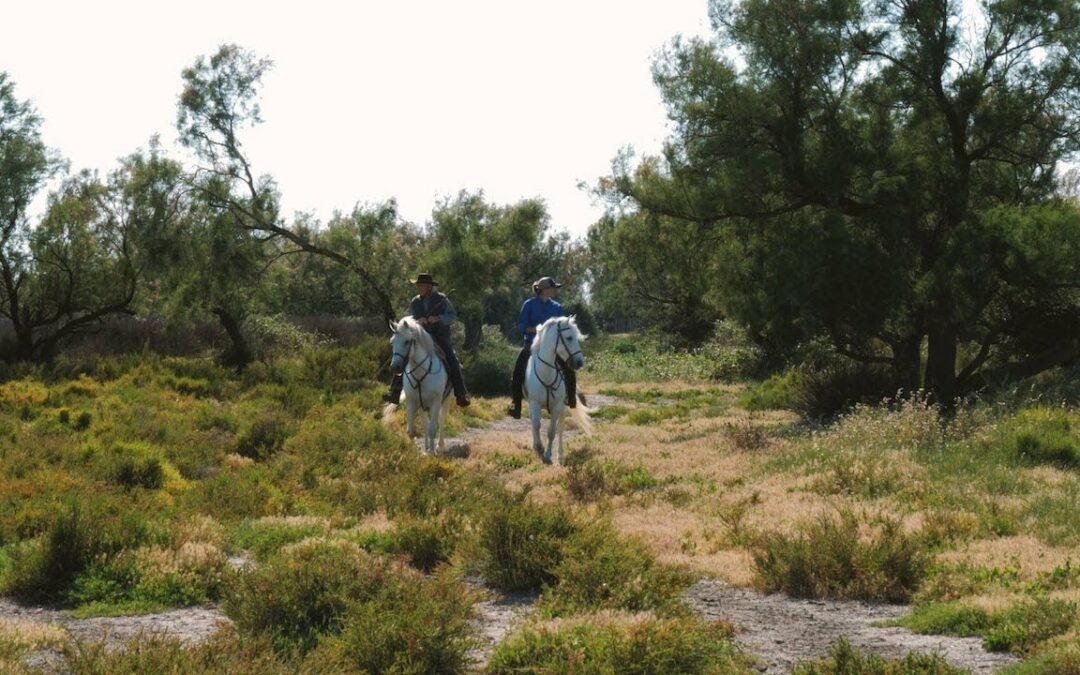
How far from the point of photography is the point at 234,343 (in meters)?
32.8

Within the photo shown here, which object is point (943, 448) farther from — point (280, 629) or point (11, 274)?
point (11, 274)

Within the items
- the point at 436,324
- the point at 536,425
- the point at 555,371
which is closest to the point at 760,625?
the point at 555,371

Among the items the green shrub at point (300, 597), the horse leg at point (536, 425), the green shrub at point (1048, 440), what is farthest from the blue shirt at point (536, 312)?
the green shrub at point (300, 597)

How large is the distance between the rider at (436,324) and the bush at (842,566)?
894 cm

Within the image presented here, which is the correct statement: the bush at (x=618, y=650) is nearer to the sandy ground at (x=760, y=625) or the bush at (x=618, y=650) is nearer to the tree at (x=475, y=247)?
the sandy ground at (x=760, y=625)

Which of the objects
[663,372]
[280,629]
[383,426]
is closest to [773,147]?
[383,426]

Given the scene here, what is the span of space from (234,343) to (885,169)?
21.5 metres

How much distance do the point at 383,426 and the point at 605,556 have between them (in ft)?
33.3

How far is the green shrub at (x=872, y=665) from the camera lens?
18.8ft

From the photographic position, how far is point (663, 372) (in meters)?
38.4

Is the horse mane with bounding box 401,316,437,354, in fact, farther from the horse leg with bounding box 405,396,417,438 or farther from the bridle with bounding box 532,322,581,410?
the bridle with bounding box 532,322,581,410

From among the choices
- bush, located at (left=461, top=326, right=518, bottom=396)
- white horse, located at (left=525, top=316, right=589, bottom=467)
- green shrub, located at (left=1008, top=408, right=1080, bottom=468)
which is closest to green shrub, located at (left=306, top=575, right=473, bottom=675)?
white horse, located at (left=525, top=316, right=589, bottom=467)

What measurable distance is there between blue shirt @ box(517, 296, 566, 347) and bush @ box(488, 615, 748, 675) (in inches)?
430

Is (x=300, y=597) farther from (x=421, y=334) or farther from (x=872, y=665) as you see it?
(x=421, y=334)
